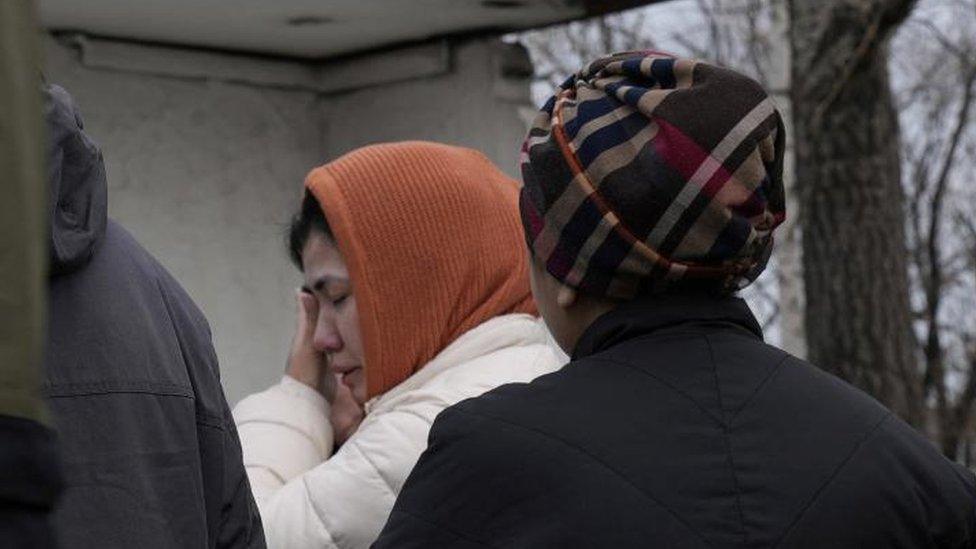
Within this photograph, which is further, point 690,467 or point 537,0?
point 537,0

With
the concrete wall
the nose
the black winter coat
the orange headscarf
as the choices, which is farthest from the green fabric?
the concrete wall

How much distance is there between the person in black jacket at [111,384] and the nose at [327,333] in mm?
872

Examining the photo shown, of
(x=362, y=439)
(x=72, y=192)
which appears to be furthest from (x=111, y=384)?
(x=362, y=439)

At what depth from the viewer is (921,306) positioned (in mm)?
11211

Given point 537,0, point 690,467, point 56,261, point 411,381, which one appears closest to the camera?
point 690,467

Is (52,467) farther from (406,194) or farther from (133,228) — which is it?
(133,228)

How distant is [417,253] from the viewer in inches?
109

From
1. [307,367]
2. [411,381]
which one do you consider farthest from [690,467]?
[307,367]

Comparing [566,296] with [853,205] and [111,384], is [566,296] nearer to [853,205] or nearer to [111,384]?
[111,384]

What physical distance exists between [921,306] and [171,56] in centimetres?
743

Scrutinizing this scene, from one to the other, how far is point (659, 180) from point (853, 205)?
4.49 meters

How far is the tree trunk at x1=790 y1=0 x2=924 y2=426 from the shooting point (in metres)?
6.05

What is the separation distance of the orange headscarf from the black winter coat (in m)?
0.98

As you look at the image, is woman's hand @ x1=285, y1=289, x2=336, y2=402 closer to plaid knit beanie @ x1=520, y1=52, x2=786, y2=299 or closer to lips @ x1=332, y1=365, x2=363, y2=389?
lips @ x1=332, y1=365, x2=363, y2=389
